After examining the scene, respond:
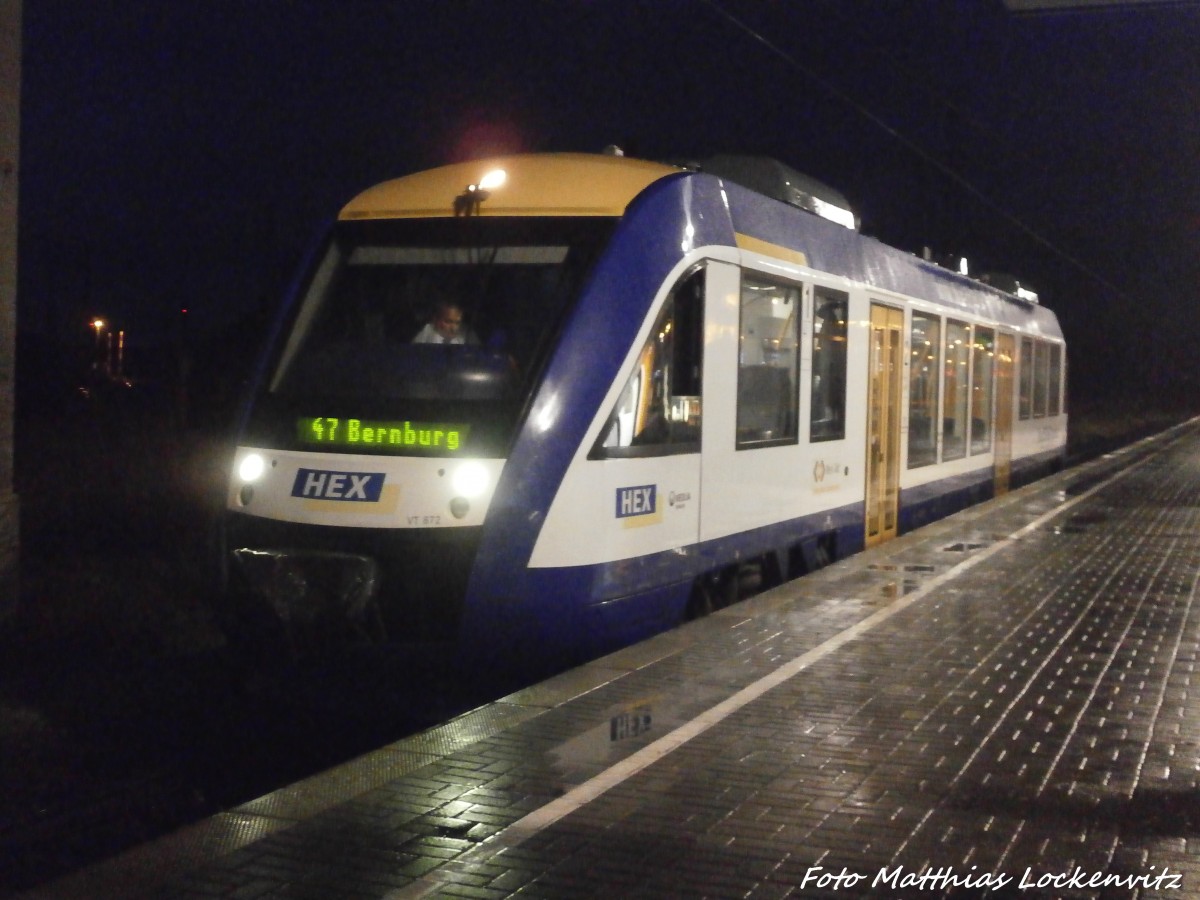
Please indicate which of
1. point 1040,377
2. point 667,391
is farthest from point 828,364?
point 1040,377

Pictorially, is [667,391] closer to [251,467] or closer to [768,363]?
[768,363]

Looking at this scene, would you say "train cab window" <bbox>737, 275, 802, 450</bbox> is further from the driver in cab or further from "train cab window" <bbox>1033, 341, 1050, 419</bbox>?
"train cab window" <bbox>1033, 341, 1050, 419</bbox>

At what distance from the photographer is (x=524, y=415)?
730cm

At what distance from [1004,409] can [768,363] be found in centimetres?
1025

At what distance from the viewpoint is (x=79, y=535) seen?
14.1 metres

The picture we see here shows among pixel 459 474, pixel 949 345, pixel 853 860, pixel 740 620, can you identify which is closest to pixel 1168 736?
pixel 853 860

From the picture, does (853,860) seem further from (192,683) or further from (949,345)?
(949,345)

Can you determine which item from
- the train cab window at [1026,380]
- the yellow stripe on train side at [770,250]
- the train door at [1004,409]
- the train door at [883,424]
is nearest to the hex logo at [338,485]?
the yellow stripe on train side at [770,250]

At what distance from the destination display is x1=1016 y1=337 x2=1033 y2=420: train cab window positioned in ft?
46.6

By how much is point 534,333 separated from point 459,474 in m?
0.91

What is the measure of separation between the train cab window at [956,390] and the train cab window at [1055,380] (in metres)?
6.92

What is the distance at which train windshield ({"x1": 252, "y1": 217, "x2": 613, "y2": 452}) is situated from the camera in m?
7.58

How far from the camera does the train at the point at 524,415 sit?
7.27m

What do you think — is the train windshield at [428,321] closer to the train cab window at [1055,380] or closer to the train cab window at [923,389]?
the train cab window at [923,389]
